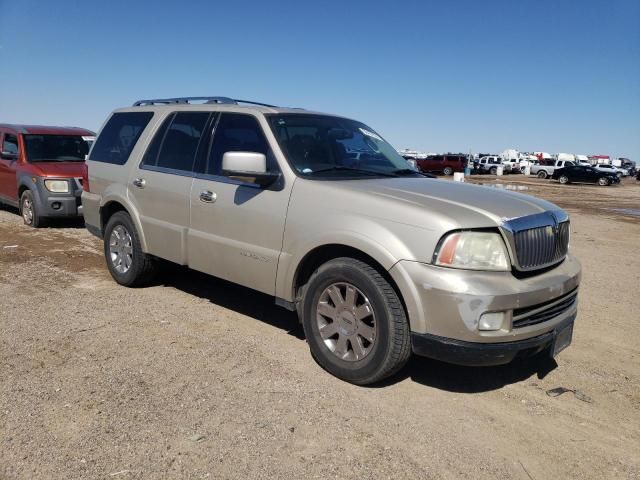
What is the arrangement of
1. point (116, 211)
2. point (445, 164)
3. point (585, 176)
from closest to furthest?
point (116, 211) < point (585, 176) < point (445, 164)

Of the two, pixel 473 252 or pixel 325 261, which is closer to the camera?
pixel 473 252

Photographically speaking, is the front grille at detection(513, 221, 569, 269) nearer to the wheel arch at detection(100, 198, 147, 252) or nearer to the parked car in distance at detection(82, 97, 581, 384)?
the parked car in distance at detection(82, 97, 581, 384)

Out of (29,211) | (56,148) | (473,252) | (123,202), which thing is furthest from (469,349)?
(56,148)

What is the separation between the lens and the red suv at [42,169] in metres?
9.41

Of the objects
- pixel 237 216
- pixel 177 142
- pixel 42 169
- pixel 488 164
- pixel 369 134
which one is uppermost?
pixel 369 134

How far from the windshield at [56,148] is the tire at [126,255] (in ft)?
16.7

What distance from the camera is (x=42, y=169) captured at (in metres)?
9.50

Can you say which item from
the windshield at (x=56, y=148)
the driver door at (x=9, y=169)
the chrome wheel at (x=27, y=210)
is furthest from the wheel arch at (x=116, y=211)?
the driver door at (x=9, y=169)

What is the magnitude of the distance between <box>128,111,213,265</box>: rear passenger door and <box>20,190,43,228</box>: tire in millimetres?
5037

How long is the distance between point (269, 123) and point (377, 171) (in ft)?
3.15

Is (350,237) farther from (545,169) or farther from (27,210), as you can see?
(545,169)

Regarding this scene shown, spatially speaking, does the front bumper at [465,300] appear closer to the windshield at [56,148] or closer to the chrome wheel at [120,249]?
the chrome wheel at [120,249]

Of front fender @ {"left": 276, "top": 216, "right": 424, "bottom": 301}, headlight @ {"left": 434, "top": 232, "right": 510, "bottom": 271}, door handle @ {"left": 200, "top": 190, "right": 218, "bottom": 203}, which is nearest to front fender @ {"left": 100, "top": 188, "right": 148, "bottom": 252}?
door handle @ {"left": 200, "top": 190, "right": 218, "bottom": 203}

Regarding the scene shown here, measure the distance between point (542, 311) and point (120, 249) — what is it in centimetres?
428
